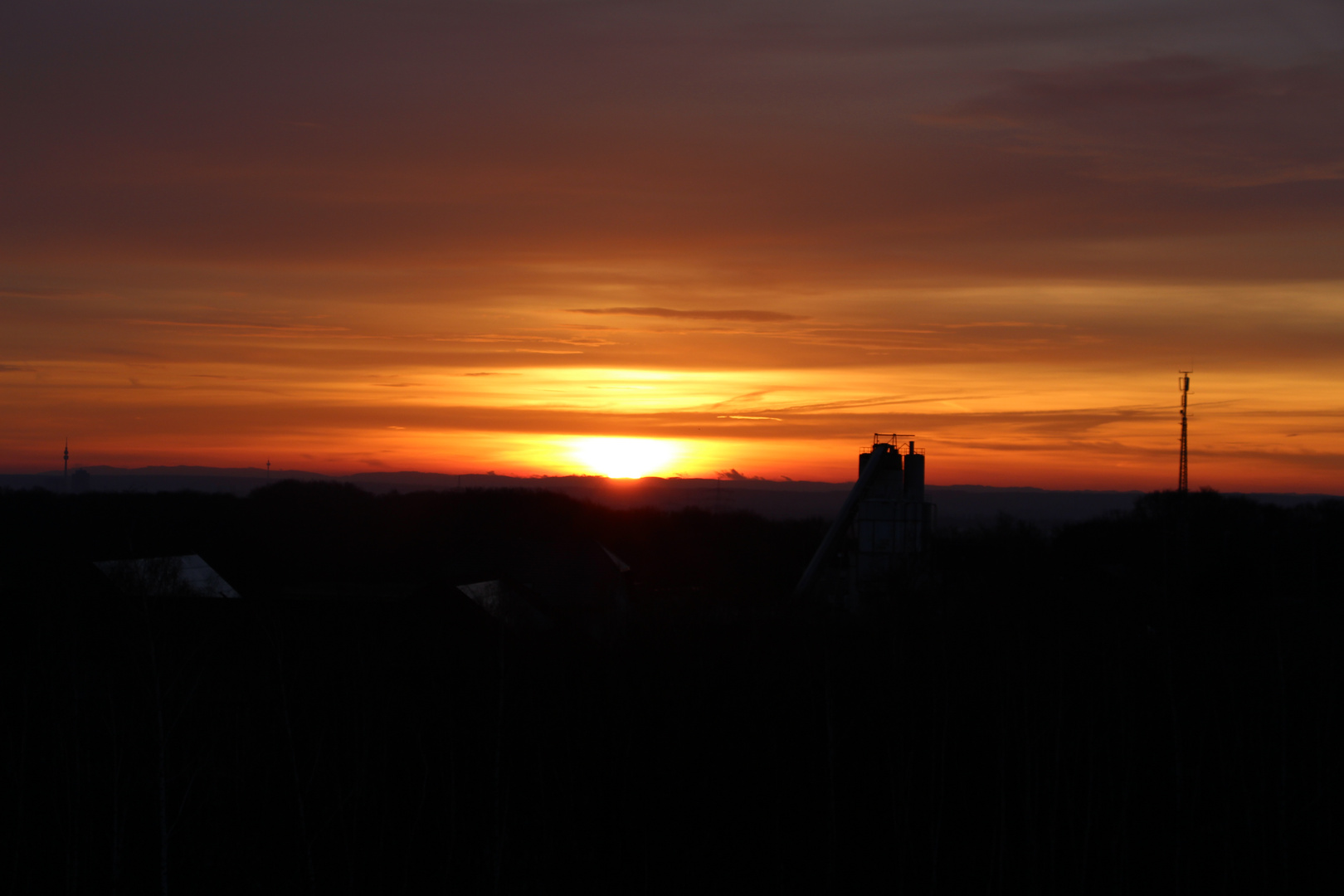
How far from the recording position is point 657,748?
27125 mm

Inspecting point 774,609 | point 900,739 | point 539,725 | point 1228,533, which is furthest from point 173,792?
point 1228,533

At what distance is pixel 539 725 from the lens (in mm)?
27219

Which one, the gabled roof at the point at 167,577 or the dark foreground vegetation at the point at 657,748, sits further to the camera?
the gabled roof at the point at 167,577

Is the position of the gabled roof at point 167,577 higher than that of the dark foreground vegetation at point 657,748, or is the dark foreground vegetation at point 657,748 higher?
the gabled roof at point 167,577

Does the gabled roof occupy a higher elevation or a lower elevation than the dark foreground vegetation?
higher

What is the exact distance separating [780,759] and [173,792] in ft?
43.6

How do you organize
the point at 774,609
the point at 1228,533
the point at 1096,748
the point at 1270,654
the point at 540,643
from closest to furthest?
the point at 1096,748 < the point at 1270,654 < the point at 540,643 < the point at 774,609 < the point at 1228,533

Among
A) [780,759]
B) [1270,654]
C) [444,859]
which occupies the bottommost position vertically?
[444,859]

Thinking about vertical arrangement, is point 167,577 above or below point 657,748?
above

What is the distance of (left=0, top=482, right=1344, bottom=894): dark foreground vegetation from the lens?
77.0ft

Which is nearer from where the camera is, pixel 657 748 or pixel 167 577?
pixel 657 748

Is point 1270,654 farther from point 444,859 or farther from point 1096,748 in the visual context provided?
point 444,859

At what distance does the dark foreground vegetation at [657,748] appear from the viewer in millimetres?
23484

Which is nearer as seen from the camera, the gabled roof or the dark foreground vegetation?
the dark foreground vegetation
